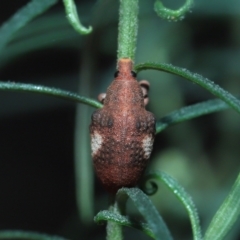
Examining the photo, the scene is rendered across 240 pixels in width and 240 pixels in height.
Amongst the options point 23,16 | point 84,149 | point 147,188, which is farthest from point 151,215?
point 84,149

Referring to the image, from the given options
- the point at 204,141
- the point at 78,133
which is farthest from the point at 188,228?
the point at 78,133

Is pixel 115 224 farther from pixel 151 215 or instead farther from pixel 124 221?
pixel 151 215

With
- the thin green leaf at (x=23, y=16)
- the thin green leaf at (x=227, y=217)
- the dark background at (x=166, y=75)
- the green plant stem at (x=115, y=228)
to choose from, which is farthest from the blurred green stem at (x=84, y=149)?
the thin green leaf at (x=227, y=217)

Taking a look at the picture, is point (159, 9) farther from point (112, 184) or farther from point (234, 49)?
point (234, 49)

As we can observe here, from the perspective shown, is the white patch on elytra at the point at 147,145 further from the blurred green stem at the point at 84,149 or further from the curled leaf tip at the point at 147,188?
the blurred green stem at the point at 84,149

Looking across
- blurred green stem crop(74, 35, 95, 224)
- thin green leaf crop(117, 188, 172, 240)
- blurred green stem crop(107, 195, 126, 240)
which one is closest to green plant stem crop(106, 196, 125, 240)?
blurred green stem crop(107, 195, 126, 240)
